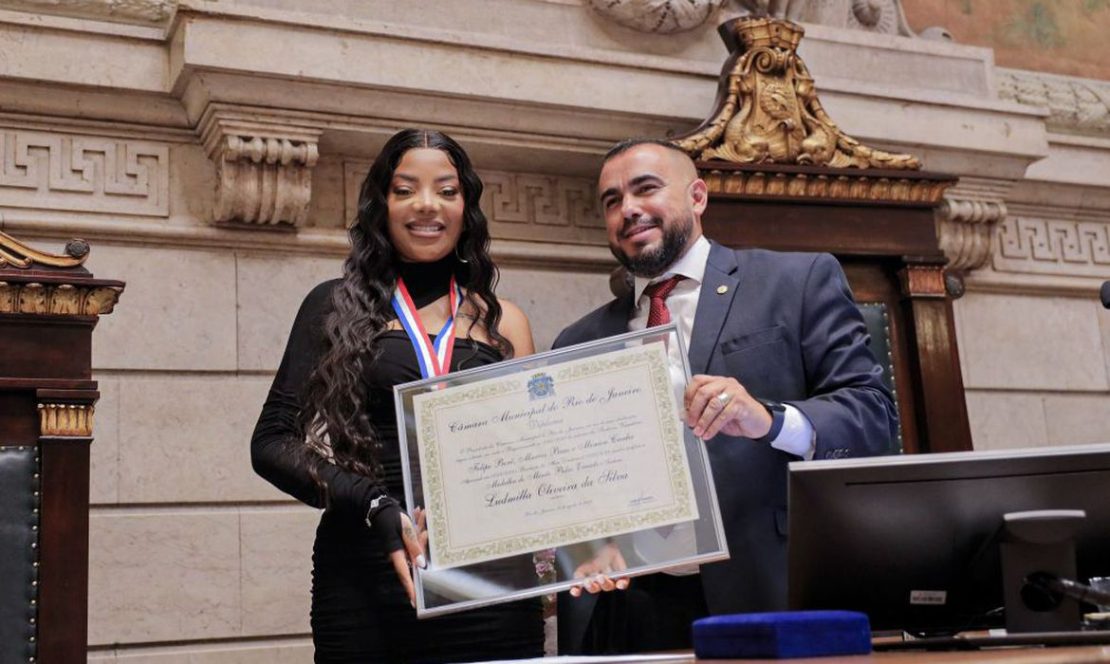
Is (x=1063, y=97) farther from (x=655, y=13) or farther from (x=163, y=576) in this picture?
(x=163, y=576)

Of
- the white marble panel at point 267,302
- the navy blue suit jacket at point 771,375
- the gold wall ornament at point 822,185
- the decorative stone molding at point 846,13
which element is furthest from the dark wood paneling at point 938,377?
the white marble panel at point 267,302

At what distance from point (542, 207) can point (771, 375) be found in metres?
2.27

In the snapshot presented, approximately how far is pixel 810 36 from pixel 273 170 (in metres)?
2.32

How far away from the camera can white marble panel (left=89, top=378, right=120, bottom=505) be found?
418cm

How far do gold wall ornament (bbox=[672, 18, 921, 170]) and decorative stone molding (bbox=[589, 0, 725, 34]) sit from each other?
0.56 feet

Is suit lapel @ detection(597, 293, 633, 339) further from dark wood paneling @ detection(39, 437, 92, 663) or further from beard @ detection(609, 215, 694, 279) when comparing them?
dark wood paneling @ detection(39, 437, 92, 663)

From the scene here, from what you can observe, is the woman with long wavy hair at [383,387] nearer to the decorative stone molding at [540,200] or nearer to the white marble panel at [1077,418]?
the decorative stone molding at [540,200]

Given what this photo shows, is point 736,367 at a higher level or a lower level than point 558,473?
higher

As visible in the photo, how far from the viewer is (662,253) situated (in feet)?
9.99

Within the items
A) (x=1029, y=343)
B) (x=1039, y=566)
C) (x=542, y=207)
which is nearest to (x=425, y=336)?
(x=1039, y=566)

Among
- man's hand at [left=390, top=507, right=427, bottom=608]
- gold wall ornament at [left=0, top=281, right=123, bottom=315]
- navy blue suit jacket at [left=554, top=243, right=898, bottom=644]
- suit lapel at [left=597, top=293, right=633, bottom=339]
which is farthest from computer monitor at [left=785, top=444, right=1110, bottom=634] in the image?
gold wall ornament at [left=0, top=281, right=123, bottom=315]

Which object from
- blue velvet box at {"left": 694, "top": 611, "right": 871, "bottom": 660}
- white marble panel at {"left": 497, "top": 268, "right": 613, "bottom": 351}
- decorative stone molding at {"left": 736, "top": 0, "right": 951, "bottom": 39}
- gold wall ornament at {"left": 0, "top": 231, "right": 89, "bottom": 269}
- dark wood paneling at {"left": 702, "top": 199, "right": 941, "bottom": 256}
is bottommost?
blue velvet box at {"left": 694, "top": 611, "right": 871, "bottom": 660}

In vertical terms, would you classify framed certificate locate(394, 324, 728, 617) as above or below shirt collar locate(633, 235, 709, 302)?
below

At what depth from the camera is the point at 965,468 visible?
201cm
